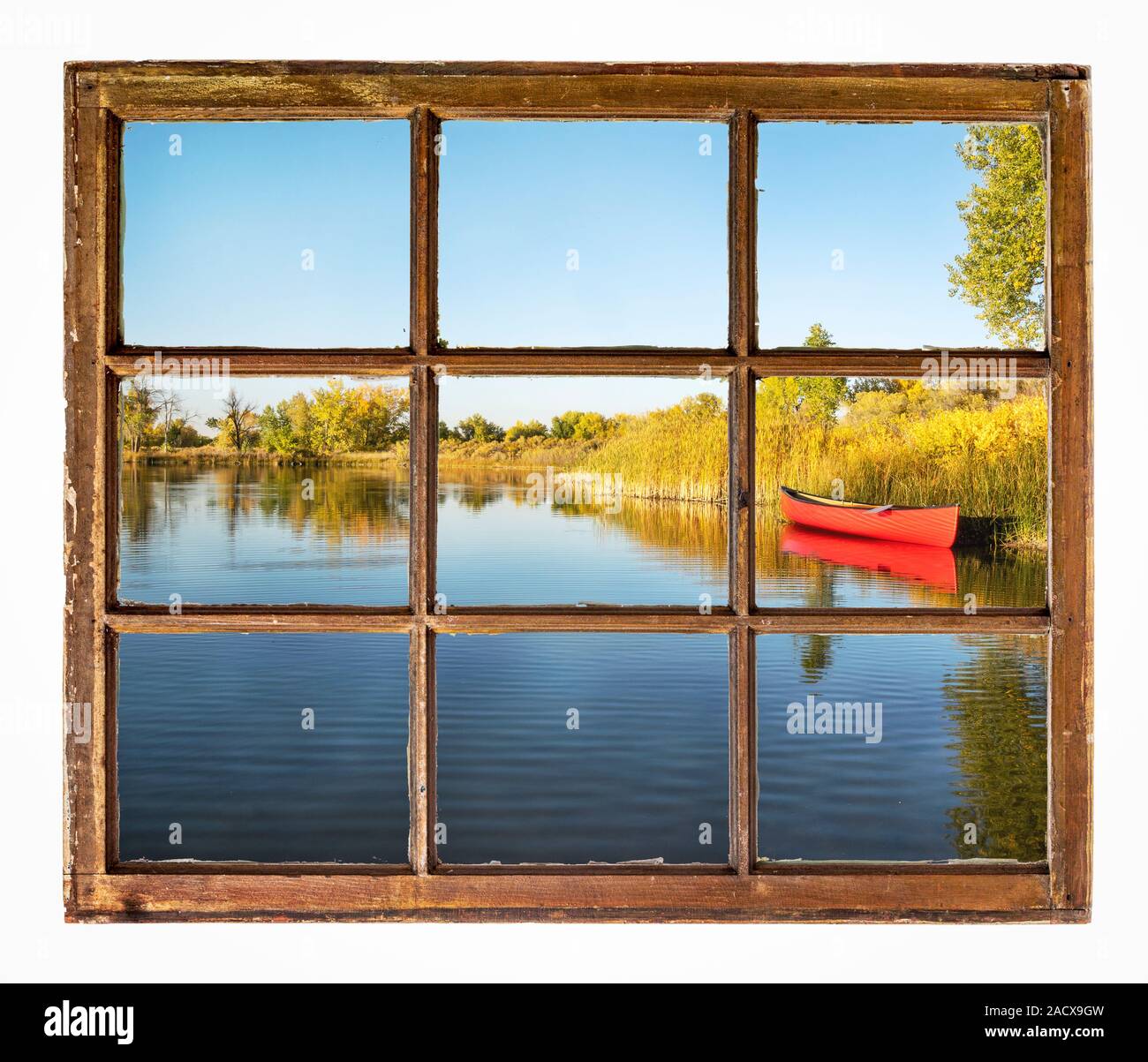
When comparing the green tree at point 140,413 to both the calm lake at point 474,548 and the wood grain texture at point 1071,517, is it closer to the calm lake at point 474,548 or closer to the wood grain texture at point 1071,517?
the calm lake at point 474,548

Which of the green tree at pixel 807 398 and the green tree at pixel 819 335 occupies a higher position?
the green tree at pixel 819 335

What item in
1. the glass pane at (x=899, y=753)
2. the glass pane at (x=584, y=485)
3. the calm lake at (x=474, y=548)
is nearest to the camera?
the glass pane at (x=584, y=485)

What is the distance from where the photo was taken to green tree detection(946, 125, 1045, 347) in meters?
2.16

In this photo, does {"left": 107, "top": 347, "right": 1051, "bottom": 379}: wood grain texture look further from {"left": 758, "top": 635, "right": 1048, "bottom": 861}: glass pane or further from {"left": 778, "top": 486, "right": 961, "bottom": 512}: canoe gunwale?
{"left": 758, "top": 635, "right": 1048, "bottom": 861}: glass pane

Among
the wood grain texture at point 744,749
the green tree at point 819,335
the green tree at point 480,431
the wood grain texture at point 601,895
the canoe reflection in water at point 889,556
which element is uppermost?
the green tree at point 819,335

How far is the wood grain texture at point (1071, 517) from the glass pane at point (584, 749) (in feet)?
4.52

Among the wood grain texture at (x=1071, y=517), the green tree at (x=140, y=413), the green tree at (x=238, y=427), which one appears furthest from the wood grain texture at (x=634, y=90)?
the green tree at (x=238, y=427)

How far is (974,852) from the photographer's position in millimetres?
3074

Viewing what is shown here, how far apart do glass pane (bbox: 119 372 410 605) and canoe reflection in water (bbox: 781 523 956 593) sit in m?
1.19

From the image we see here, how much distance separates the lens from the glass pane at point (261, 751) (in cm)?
318
